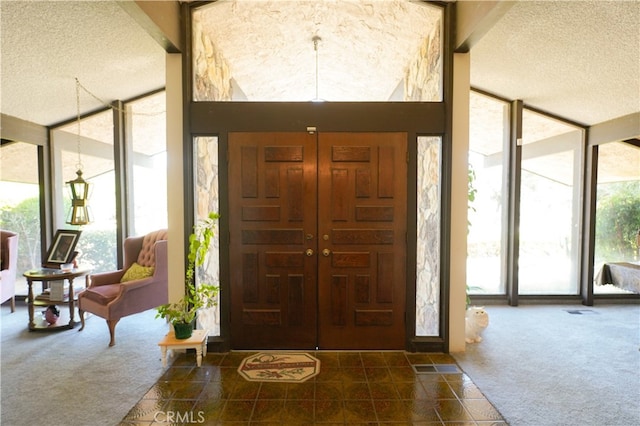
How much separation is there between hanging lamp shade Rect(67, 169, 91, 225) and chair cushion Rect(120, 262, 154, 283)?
717mm

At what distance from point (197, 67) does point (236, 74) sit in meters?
0.81

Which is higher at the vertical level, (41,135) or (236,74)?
(236,74)

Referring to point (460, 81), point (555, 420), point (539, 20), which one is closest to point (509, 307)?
point (555, 420)

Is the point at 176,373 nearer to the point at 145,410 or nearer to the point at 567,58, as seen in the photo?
Result: the point at 145,410

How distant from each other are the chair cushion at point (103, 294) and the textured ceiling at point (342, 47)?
7.54ft

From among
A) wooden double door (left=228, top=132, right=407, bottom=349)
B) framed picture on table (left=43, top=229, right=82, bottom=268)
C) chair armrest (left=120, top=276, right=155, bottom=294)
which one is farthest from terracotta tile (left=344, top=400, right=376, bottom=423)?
framed picture on table (left=43, top=229, right=82, bottom=268)

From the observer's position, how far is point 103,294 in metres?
3.39

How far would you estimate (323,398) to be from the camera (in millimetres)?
2359

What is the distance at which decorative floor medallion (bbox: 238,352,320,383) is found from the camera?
2637 millimetres

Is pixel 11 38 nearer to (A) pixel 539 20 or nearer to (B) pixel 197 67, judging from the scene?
(B) pixel 197 67

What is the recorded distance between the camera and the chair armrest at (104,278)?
3764 mm

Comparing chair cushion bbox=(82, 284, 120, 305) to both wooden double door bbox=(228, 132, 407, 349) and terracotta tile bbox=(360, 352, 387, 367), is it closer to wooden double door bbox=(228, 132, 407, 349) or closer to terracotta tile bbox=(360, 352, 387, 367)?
wooden double door bbox=(228, 132, 407, 349)

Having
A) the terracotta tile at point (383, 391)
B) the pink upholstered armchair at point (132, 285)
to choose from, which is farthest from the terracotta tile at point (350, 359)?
the pink upholstered armchair at point (132, 285)

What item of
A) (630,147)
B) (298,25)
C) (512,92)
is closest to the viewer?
(298,25)
